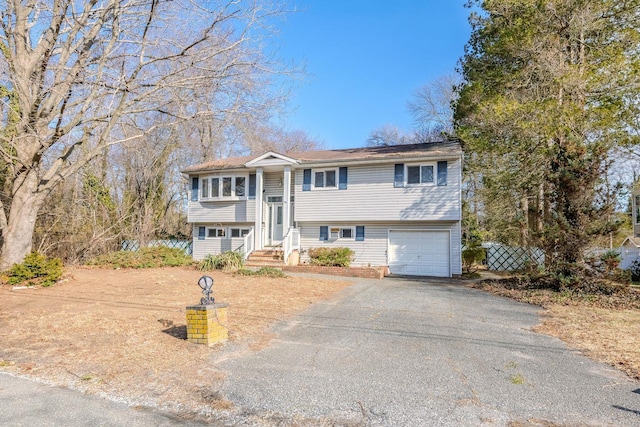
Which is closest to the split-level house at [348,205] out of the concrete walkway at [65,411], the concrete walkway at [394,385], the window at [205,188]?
the window at [205,188]

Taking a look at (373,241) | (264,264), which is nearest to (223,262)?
(264,264)

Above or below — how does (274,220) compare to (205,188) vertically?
below

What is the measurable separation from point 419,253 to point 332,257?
11.4 feet

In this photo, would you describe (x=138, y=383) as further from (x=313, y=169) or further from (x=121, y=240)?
(x=121, y=240)

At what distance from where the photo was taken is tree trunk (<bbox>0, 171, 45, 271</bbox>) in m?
10.9

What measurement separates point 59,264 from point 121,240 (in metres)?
8.81

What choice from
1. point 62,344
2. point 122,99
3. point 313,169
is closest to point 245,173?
point 313,169

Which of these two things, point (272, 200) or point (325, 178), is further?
point (272, 200)

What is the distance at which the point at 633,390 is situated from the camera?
3871mm

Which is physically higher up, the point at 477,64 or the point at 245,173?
the point at 477,64

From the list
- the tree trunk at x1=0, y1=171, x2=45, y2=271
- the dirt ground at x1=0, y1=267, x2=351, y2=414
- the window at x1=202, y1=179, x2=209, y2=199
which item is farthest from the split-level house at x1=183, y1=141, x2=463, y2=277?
the tree trunk at x1=0, y1=171, x2=45, y2=271

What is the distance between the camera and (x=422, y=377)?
4199 millimetres

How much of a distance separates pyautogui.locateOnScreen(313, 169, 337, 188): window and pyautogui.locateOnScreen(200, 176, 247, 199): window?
3.50 m

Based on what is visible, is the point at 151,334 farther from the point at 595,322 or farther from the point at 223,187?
the point at 223,187
